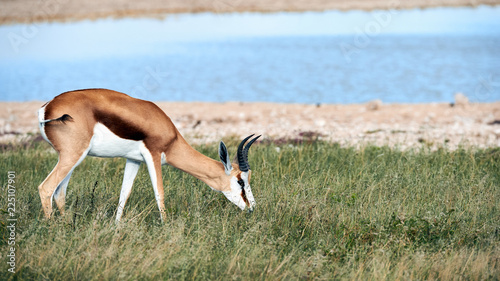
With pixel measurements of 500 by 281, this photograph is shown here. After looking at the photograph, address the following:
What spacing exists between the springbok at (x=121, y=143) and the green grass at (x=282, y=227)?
9.1 inches

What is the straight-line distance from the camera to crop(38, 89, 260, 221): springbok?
17.1 feet

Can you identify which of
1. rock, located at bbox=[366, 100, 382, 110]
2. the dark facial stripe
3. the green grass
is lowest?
the green grass

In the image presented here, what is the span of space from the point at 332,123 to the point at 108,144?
6937 millimetres

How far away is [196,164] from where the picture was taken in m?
5.87

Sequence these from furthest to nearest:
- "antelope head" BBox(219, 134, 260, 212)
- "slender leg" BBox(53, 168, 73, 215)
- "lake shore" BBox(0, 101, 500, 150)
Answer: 1. "lake shore" BBox(0, 101, 500, 150)
2. "antelope head" BBox(219, 134, 260, 212)
3. "slender leg" BBox(53, 168, 73, 215)

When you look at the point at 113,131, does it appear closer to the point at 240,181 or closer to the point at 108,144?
the point at 108,144

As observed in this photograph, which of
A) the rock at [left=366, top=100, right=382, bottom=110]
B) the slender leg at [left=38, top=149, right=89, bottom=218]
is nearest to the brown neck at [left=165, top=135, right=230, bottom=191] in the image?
the slender leg at [left=38, top=149, right=89, bottom=218]

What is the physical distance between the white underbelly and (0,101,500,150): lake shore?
3981mm

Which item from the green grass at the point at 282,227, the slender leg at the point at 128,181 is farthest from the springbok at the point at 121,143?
the green grass at the point at 282,227

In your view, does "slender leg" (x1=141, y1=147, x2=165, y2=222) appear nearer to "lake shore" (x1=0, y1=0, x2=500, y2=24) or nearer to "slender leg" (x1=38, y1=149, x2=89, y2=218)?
"slender leg" (x1=38, y1=149, x2=89, y2=218)

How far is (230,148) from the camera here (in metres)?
8.84

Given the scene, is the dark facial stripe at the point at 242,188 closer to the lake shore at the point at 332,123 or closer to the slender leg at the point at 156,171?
the slender leg at the point at 156,171

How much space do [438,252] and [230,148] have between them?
13.9 feet

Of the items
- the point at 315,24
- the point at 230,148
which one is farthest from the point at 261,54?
the point at 230,148
